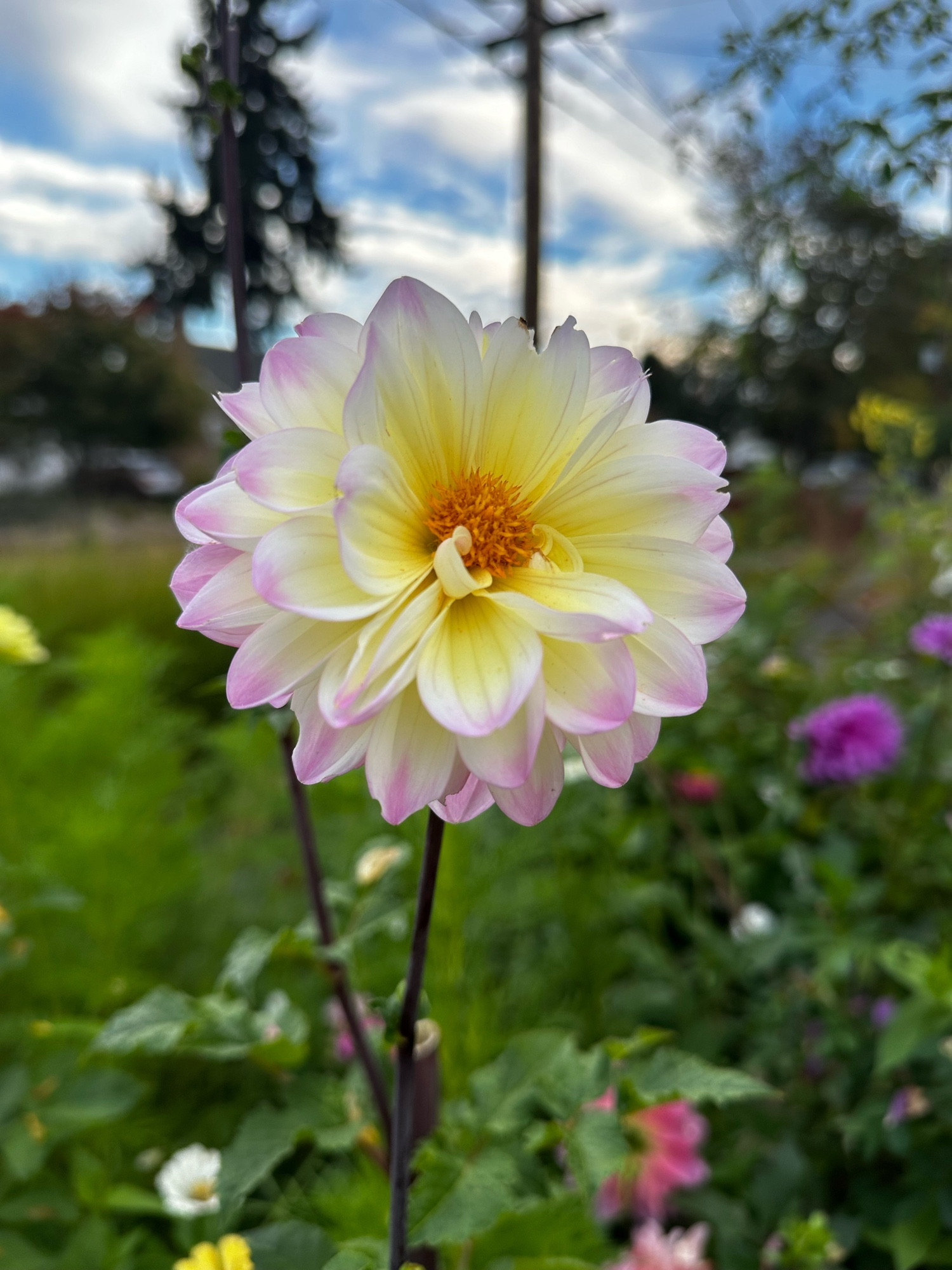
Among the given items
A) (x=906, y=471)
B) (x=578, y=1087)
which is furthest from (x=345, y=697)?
(x=906, y=471)

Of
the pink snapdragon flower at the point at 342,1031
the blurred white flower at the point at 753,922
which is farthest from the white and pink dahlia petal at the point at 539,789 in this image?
the blurred white flower at the point at 753,922

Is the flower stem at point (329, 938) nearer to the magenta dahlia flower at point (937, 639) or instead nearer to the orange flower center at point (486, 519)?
the orange flower center at point (486, 519)

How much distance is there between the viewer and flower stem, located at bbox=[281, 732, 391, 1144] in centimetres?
62

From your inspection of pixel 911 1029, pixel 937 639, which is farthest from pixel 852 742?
pixel 911 1029

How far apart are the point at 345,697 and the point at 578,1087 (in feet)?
1.32

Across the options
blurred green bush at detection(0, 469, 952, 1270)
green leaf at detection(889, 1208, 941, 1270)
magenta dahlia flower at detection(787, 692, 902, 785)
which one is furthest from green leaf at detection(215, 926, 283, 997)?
magenta dahlia flower at detection(787, 692, 902, 785)

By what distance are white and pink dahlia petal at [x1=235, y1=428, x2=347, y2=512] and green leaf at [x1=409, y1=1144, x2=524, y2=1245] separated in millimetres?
399

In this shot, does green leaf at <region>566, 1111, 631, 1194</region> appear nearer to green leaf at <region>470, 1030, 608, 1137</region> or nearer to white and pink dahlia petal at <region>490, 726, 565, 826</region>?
green leaf at <region>470, 1030, 608, 1137</region>

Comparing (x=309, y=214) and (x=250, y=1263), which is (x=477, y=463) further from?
(x=309, y=214)

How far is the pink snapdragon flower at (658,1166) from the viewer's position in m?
0.95

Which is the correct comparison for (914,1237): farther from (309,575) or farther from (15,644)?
(15,644)

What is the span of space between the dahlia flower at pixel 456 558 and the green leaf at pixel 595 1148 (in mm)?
311

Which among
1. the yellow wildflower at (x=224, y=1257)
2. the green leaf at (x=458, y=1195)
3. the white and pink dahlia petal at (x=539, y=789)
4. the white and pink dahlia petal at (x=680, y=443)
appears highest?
the white and pink dahlia petal at (x=680, y=443)

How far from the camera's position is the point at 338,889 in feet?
Result: 2.46
